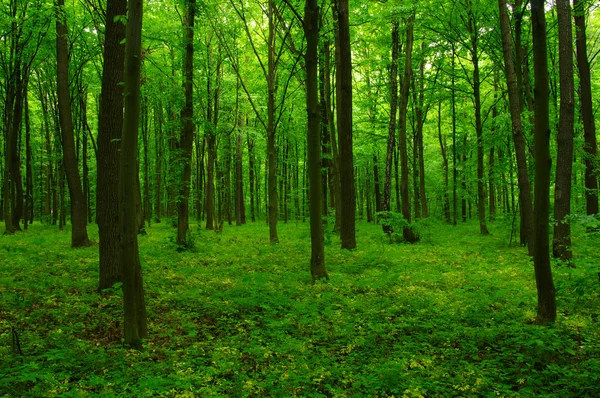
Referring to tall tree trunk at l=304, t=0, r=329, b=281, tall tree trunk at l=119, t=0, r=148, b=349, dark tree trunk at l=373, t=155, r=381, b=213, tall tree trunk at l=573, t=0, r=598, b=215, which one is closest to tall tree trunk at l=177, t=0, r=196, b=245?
tall tree trunk at l=304, t=0, r=329, b=281

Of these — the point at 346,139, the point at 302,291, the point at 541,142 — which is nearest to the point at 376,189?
the point at 346,139

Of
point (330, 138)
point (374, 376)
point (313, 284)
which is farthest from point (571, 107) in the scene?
point (330, 138)

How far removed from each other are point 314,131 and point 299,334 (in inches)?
173

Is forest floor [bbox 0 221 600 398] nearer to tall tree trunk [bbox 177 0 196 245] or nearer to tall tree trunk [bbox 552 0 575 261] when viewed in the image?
tall tree trunk [bbox 552 0 575 261]

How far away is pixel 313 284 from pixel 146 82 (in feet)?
40.6

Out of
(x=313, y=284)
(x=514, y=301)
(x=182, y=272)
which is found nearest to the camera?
(x=514, y=301)

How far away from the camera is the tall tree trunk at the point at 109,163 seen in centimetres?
696

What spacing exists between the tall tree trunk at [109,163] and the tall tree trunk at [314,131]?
3.67m

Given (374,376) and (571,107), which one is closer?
(374,376)

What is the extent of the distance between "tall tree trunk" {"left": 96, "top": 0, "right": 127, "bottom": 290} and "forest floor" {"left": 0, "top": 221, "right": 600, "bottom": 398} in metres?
0.62

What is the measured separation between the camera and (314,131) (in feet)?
26.6

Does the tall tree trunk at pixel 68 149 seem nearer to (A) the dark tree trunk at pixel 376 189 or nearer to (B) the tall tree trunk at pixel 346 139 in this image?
(B) the tall tree trunk at pixel 346 139

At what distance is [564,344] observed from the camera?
15.6 feet

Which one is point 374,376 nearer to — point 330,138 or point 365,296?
point 365,296
